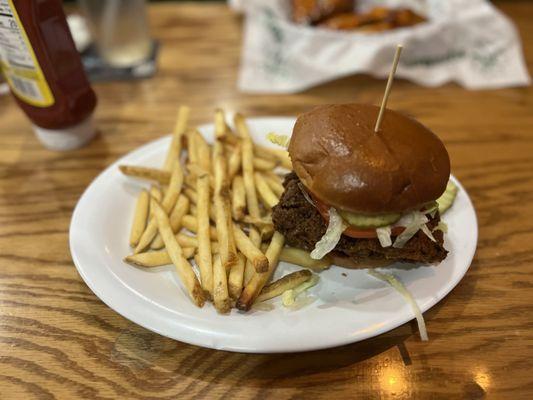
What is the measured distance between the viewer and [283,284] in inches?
60.0

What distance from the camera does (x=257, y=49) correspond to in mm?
3012

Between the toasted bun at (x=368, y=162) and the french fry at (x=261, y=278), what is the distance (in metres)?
0.26

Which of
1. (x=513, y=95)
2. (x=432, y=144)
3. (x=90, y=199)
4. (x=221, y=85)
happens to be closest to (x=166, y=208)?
(x=90, y=199)

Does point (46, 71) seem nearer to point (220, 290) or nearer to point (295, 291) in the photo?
point (220, 290)

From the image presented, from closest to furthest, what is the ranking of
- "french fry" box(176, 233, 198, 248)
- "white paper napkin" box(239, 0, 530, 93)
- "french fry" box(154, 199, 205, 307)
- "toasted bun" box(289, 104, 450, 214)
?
"toasted bun" box(289, 104, 450, 214) → "french fry" box(154, 199, 205, 307) → "french fry" box(176, 233, 198, 248) → "white paper napkin" box(239, 0, 530, 93)

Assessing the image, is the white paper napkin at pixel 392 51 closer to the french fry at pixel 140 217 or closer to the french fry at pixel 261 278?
the french fry at pixel 140 217

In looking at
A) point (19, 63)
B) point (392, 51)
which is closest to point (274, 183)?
point (19, 63)

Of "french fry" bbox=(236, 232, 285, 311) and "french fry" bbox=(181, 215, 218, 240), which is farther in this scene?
"french fry" bbox=(181, 215, 218, 240)

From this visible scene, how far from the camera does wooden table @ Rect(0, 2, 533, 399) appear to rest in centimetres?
139

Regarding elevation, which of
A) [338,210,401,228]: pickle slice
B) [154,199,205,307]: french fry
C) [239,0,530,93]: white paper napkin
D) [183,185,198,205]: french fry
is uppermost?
[338,210,401,228]: pickle slice

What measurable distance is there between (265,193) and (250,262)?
34 centimetres

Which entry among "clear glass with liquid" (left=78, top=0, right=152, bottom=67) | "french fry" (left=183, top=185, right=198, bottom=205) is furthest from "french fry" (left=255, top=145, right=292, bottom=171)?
"clear glass with liquid" (left=78, top=0, right=152, bottom=67)

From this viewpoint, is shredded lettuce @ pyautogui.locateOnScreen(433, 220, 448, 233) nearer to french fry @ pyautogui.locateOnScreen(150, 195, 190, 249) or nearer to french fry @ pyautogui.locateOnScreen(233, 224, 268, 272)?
french fry @ pyautogui.locateOnScreen(233, 224, 268, 272)

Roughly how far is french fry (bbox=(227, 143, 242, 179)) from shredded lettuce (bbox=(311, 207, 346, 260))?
0.56 m
